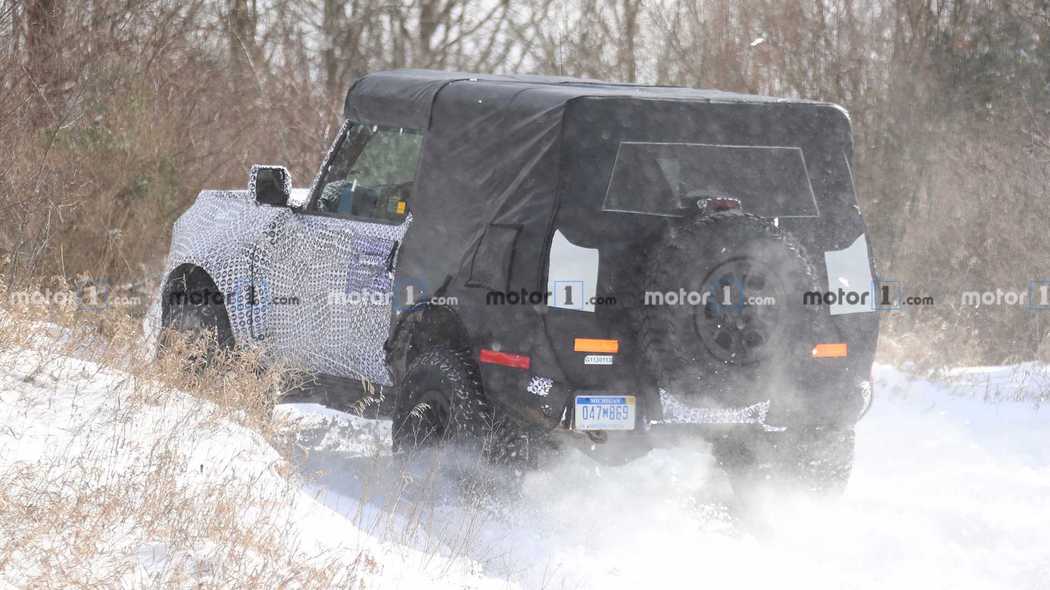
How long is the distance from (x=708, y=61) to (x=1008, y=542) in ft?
52.1

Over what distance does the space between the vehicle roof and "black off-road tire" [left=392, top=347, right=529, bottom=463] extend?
1.27m

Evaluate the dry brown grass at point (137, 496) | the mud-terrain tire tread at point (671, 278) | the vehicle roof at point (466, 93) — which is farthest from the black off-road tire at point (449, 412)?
the vehicle roof at point (466, 93)

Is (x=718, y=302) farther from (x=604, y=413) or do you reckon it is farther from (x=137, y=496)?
(x=137, y=496)

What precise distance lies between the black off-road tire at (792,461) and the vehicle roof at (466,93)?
1590 mm

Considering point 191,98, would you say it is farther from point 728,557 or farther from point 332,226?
point 728,557

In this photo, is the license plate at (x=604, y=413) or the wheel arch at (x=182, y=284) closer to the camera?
the license plate at (x=604, y=413)

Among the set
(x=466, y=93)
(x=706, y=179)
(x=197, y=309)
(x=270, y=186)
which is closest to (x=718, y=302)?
(x=706, y=179)

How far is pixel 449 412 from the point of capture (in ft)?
21.8

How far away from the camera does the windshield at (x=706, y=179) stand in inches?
245

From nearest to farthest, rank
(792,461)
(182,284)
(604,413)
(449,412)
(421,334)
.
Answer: (604,413)
(449,412)
(792,461)
(421,334)
(182,284)

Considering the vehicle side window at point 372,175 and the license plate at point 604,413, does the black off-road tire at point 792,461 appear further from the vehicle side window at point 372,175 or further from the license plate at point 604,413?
the vehicle side window at point 372,175

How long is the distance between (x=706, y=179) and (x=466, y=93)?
1.37 m

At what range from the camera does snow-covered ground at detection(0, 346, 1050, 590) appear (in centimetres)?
533

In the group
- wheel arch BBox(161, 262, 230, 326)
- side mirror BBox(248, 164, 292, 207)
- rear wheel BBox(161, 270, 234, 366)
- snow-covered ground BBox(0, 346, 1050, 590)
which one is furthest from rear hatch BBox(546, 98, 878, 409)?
wheel arch BBox(161, 262, 230, 326)
